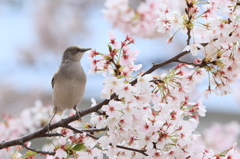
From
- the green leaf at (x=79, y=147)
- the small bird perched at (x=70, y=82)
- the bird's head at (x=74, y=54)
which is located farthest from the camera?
the bird's head at (x=74, y=54)

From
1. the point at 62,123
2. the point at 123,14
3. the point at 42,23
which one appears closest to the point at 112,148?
the point at 62,123

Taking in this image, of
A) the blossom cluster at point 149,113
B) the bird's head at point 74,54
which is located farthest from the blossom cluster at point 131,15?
the blossom cluster at point 149,113

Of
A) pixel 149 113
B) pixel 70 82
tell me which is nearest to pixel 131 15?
pixel 70 82

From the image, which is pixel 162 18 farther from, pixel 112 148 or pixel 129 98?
pixel 112 148

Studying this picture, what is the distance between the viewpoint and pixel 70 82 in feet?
8.30

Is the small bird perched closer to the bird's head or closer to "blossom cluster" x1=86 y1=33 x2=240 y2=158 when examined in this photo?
the bird's head

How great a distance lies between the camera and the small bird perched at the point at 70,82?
2527 mm

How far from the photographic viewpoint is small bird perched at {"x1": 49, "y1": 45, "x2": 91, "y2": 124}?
253 centimetres

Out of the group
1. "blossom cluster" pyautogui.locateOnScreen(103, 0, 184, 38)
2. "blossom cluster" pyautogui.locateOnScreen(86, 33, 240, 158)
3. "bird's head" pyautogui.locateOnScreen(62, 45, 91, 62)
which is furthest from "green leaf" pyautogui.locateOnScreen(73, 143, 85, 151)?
"blossom cluster" pyautogui.locateOnScreen(103, 0, 184, 38)

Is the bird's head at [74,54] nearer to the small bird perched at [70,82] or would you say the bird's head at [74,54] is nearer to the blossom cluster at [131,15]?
the small bird perched at [70,82]

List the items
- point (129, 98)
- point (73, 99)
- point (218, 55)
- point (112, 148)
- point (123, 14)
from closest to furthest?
point (129, 98)
point (218, 55)
point (112, 148)
point (73, 99)
point (123, 14)

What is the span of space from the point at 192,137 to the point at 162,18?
60 centimetres

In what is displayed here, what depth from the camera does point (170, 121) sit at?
60.5 inches

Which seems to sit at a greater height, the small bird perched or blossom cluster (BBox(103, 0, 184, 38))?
blossom cluster (BBox(103, 0, 184, 38))
